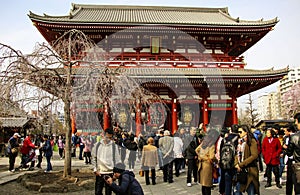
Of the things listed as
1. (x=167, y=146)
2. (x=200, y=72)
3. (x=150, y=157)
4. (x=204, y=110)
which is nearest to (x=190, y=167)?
(x=150, y=157)

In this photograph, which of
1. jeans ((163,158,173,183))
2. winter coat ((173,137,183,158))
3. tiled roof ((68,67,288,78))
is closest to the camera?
jeans ((163,158,173,183))

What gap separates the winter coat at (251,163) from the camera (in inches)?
225

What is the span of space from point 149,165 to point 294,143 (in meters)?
4.81

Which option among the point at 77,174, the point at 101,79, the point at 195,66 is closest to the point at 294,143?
the point at 101,79

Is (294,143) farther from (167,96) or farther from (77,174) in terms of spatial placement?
(167,96)

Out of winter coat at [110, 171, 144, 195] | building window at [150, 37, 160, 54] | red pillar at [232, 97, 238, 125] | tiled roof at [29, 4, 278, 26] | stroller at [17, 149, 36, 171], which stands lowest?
stroller at [17, 149, 36, 171]

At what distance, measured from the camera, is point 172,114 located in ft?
63.0

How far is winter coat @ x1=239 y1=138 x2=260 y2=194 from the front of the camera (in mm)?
5723

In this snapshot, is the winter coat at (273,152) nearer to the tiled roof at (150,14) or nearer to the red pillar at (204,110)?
the red pillar at (204,110)

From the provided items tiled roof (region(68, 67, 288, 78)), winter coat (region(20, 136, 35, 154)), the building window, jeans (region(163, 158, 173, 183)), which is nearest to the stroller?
winter coat (region(20, 136, 35, 154))

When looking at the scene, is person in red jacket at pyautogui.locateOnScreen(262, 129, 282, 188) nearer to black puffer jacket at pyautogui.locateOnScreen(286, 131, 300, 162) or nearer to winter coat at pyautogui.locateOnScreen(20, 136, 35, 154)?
black puffer jacket at pyautogui.locateOnScreen(286, 131, 300, 162)

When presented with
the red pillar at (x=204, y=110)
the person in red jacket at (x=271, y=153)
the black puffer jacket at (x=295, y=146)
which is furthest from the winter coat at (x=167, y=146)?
the red pillar at (x=204, y=110)

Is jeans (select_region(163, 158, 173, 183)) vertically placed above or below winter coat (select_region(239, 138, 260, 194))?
below

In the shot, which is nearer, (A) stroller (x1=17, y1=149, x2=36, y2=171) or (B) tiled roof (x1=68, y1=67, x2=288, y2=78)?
(A) stroller (x1=17, y1=149, x2=36, y2=171)
